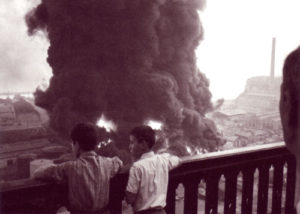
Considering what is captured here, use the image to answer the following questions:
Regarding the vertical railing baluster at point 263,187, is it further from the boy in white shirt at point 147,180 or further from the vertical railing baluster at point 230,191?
the boy in white shirt at point 147,180

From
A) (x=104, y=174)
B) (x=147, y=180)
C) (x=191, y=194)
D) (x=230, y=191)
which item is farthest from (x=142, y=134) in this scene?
(x=230, y=191)

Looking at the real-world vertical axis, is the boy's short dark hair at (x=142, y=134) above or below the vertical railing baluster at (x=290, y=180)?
above

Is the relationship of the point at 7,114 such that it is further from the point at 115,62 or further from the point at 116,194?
the point at 116,194

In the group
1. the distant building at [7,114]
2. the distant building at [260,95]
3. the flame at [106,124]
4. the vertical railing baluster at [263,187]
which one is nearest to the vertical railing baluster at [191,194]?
the vertical railing baluster at [263,187]

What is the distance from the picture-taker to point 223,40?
25688mm

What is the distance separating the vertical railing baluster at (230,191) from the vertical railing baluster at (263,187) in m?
0.27

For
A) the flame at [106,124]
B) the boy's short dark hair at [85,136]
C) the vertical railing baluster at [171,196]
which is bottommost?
the vertical railing baluster at [171,196]

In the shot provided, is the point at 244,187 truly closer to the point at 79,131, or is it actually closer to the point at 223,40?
the point at 79,131

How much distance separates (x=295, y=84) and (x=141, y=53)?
23.4 metres

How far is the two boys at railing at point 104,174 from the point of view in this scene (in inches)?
81.0

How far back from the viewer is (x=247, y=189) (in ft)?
9.17

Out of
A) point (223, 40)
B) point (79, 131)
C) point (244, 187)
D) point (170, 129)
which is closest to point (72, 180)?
point (79, 131)

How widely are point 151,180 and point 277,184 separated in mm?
1226

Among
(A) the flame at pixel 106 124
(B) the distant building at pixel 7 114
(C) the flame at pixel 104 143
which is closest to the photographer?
(B) the distant building at pixel 7 114
